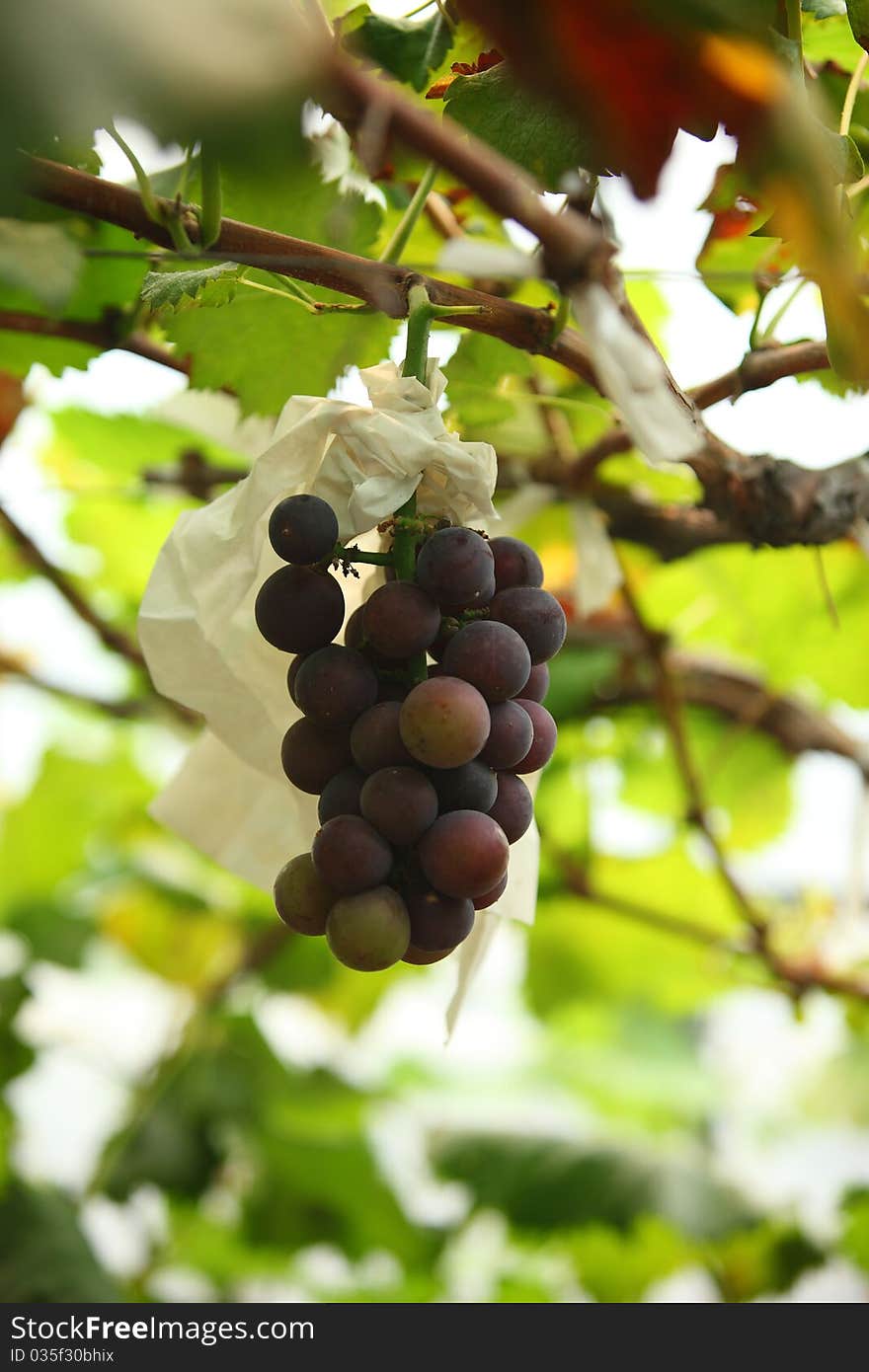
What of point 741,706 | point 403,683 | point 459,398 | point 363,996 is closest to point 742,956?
point 741,706

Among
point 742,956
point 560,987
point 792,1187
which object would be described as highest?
point 742,956

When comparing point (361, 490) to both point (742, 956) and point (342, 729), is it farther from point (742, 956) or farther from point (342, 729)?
point (742, 956)

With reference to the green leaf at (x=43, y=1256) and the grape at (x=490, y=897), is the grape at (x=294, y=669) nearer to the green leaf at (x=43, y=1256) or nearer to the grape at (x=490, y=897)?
the grape at (x=490, y=897)

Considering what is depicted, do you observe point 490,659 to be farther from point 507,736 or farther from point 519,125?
point 519,125

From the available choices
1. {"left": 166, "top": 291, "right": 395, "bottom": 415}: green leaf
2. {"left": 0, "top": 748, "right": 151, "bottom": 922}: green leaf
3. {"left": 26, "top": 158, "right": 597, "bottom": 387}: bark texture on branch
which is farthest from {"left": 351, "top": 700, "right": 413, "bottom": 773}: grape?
{"left": 0, "top": 748, "right": 151, "bottom": 922}: green leaf

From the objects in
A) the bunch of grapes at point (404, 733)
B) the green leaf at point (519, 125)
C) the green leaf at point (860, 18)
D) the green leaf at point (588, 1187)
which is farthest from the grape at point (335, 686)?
the green leaf at point (588, 1187)
